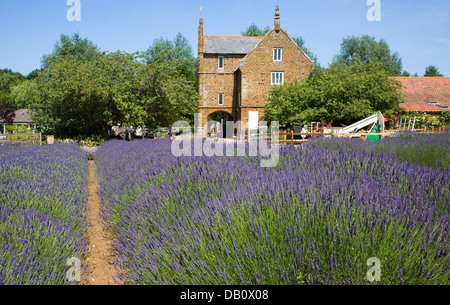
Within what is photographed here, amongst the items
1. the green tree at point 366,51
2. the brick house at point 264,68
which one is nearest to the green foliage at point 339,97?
the brick house at point 264,68

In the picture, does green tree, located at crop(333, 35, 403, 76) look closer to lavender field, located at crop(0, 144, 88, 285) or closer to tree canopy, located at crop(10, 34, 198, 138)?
tree canopy, located at crop(10, 34, 198, 138)

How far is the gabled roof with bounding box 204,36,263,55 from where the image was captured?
120ft

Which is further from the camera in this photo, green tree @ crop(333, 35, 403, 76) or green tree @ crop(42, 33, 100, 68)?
green tree @ crop(333, 35, 403, 76)

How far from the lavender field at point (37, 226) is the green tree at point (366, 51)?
5689 centimetres

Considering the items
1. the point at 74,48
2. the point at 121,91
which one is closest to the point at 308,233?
the point at 121,91

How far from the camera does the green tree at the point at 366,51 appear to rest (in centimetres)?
5716

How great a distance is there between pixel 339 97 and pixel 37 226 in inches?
966

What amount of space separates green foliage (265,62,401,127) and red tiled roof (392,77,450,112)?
6634mm

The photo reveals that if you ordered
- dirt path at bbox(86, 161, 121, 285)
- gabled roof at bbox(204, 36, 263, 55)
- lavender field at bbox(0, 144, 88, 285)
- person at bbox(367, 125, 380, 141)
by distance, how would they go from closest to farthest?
1. lavender field at bbox(0, 144, 88, 285)
2. dirt path at bbox(86, 161, 121, 285)
3. person at bbox(367, 125, 380, 141)
4. gabled roof at bbox(204, 36, 263, 55)

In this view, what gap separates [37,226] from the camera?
11.8 ft

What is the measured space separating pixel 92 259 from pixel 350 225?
365cm

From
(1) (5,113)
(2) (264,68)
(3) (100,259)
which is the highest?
(2) (264,68)

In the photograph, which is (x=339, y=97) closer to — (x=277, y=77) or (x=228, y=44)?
(x=277, y=77)

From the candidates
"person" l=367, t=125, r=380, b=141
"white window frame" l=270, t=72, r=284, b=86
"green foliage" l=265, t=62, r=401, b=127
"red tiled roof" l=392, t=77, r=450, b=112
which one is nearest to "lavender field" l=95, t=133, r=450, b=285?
"person" l=367, t=125, r=380, b=141
